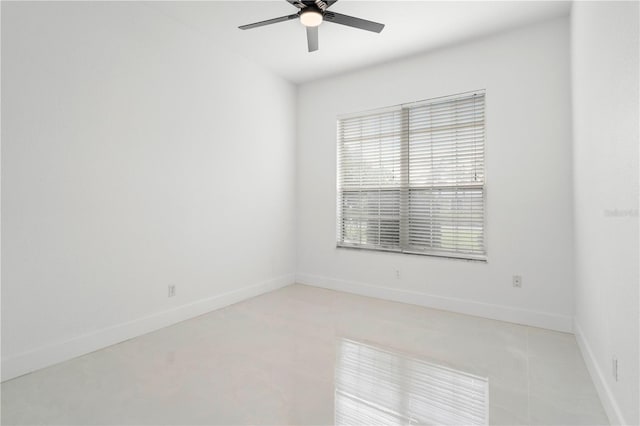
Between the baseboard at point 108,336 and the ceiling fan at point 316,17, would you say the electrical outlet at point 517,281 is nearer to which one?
the ceiling fan at point 316,17

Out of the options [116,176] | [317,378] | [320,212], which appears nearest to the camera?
[317,378]

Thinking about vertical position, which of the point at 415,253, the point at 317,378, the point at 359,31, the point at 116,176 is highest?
the point at 359,31

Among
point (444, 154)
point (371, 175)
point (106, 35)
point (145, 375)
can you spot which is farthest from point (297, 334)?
point (106, 35)

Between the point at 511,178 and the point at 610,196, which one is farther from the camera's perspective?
the point at 511,178

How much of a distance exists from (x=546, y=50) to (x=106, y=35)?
3.90 meters

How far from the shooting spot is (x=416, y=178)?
150 inches

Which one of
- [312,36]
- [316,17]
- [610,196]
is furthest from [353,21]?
[610,196]

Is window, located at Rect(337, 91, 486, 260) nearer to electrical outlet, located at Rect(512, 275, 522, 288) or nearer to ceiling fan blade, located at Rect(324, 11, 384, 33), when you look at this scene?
electrical outlet, located at Rect(512, 275, 522, 288)

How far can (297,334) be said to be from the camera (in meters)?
2.82

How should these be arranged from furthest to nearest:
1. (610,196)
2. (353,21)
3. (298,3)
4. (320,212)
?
(320,212), (353,21), (298,3), (610,196)

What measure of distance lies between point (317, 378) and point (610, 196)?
6.42ft

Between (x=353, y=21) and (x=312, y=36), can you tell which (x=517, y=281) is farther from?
(x=312, y=36)

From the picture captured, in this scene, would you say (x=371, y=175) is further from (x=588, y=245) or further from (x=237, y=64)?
(x=588, y=245)

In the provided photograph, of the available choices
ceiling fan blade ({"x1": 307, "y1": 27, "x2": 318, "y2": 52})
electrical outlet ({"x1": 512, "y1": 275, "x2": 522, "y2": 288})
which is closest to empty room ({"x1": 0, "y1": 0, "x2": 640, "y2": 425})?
electrical outlet ({"x1": 512, "y1": 275, "x2": 522, "y2": 288})
